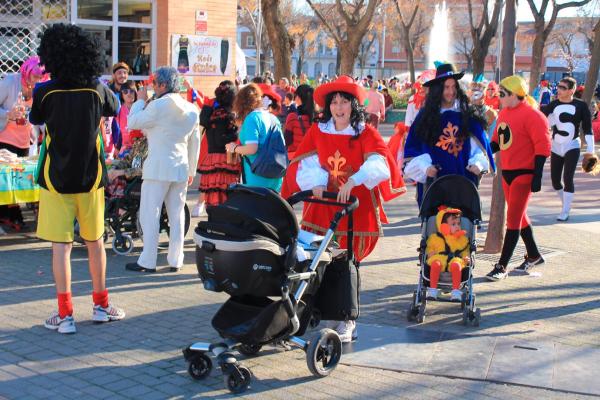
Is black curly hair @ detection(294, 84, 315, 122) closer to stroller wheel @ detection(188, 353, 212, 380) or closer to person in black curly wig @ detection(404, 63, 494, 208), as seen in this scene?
person in black curly wig @ detection(404, 63, 494, 208)

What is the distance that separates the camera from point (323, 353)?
17.4 ft

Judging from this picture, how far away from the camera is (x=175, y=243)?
26.2 feet

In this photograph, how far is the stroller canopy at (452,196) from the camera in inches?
266

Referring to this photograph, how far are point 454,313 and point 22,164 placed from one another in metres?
4.76

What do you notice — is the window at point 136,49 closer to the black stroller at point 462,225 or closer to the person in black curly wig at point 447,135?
the person in black curly wig at point 447,135

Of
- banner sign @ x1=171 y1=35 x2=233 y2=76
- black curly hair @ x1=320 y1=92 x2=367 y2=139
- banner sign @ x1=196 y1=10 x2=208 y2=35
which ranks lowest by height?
black curly hair @ x1=320 y1=92 x2=367 y2=139

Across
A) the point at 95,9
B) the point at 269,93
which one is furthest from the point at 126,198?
the point at 95,9

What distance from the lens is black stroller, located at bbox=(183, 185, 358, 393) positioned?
190 inches

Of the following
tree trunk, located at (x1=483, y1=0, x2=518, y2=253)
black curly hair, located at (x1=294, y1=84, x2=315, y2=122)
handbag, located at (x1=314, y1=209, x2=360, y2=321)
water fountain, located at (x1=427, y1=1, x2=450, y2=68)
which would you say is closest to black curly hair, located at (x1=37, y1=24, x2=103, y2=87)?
handbag, located at (x1=314, y1=209, x2=360, y2=321)

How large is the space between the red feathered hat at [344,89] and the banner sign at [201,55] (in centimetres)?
956

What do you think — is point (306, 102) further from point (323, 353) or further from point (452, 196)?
point (323, 353)

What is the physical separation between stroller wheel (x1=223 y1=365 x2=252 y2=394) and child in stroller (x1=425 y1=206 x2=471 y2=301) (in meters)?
2.15

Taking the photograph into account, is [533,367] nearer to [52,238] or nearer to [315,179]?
[315,179]

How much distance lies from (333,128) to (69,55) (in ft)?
6.37
